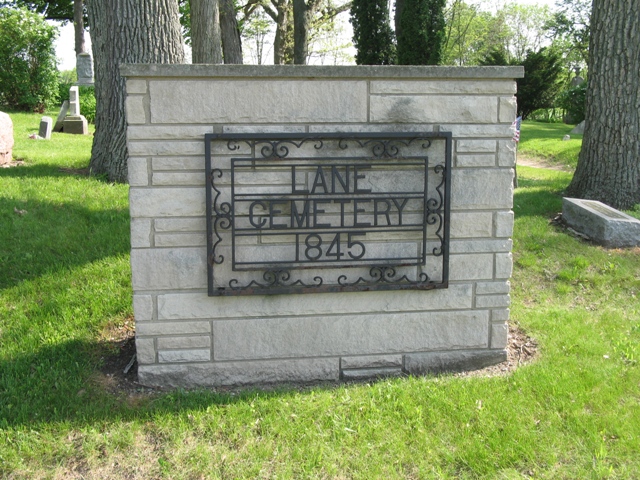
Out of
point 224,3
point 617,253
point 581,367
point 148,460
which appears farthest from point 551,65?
point 148,460

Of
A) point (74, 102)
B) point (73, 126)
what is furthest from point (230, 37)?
point (73, 126)

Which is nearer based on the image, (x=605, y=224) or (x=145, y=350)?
(x=145, y=350)

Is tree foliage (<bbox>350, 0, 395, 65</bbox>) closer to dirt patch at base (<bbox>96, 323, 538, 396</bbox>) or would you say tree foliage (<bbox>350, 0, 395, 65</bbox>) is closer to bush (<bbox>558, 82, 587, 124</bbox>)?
bush (<bbox>558, 82, 587, 124</bbox>)

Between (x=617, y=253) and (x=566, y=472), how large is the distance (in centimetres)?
346

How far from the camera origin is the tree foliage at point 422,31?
1728 cm

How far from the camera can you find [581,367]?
3.61 meters

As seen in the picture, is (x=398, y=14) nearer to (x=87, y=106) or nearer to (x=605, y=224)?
(x=87, y=106)

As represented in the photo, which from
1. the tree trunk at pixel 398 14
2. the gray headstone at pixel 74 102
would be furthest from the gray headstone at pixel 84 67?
the tree trunk at pixel 398 14

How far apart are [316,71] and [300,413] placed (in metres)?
1.74

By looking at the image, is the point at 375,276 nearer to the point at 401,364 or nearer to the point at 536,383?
the point at 401,364

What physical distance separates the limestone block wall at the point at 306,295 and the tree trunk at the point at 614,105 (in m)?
3.97

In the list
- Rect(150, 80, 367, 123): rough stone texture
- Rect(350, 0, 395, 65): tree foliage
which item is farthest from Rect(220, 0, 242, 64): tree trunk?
Rect(150, 80, 367, 123): rough stone texture

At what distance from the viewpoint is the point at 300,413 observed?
10.3ft

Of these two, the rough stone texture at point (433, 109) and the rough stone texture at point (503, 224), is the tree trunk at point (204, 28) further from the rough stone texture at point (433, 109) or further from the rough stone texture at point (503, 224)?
the rough stone texture at point (503, 224)
